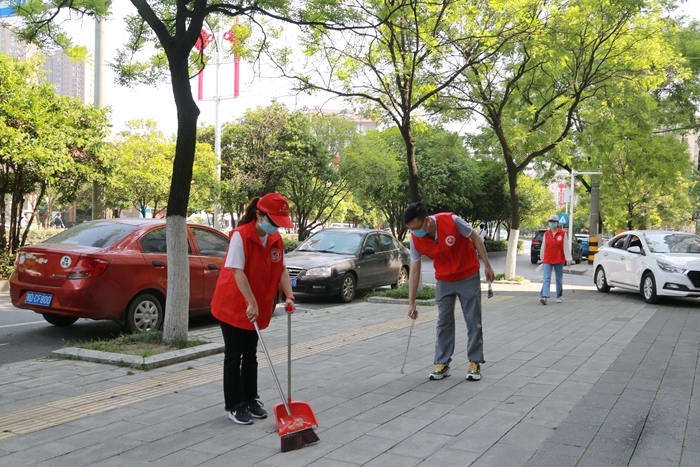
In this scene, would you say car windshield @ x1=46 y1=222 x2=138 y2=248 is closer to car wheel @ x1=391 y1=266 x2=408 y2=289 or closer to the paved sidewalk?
the paved sidewalk

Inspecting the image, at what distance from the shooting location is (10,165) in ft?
44.5

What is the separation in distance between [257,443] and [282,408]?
1.00 feet

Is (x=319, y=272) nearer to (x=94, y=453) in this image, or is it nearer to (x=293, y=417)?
(x=293, y=417)

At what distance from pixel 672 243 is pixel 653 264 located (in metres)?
0.99

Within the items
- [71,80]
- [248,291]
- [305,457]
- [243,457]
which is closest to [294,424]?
[305,457]

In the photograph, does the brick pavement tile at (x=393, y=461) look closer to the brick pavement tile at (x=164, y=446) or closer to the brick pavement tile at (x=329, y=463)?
the brick pavement tile at (x=329, y=463)

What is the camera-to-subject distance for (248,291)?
432 cm

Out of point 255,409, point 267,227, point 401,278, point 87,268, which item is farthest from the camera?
point 401,278

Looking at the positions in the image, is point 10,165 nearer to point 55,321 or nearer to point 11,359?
point 55,321

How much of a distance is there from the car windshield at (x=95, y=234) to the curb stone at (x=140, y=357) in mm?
1749

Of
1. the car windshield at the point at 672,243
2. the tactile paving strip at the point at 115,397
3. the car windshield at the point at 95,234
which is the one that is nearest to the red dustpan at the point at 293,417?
the tactile paving strip at the point at 115,397

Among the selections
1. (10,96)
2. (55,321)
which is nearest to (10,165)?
(10,96)

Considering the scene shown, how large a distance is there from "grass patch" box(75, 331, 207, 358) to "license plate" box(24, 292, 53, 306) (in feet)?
2.79

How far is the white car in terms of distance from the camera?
12297mm
